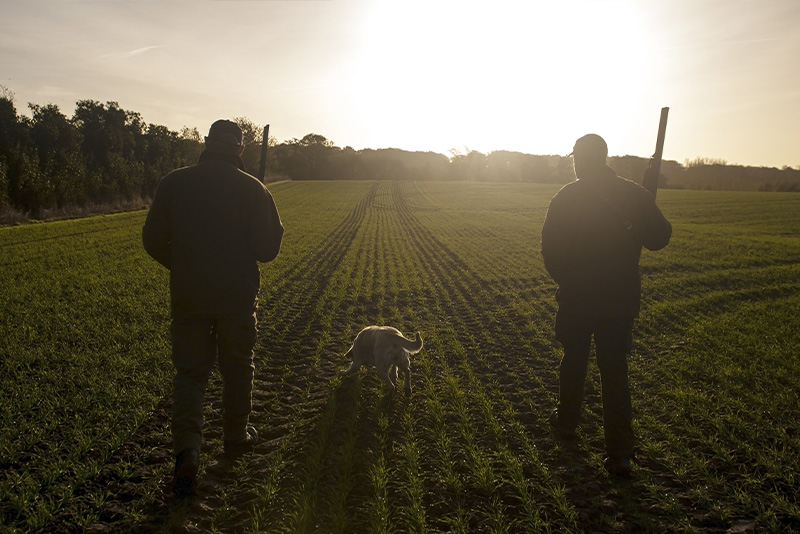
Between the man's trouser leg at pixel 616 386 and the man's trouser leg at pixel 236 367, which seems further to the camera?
the man's trouser leg at pixel 616 386

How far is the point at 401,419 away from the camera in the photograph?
482cm

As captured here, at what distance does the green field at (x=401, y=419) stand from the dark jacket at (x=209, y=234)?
54.7 inches

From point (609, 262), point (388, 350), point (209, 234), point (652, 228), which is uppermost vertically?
point (652, 228)

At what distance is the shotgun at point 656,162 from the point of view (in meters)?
4.65

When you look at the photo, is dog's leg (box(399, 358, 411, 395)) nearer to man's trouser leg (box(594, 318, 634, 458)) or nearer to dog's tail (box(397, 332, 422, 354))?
dog's tail (box(397, 332, 422, 354))

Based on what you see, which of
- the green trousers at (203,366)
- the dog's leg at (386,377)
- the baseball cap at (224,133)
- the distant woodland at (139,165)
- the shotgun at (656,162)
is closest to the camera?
the green trousers at (203,366)

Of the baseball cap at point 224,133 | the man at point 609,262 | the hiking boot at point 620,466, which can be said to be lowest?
the hiking boot at point 620,466

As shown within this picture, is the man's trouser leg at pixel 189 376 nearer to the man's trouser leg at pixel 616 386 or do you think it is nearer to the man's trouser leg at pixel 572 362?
the man's trouser leg at pixel 572 362

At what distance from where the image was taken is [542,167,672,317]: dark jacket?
3.70 m

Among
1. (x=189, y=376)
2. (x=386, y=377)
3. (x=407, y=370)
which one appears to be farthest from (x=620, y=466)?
(x=189, y=376)

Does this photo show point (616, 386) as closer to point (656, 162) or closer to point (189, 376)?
point (656, 162)

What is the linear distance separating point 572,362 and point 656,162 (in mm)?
2297

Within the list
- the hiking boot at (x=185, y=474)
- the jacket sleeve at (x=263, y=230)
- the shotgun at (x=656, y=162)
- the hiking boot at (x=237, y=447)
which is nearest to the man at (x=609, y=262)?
the shotgun at (x=656, y=162)

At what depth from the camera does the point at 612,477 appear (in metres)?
3.74
